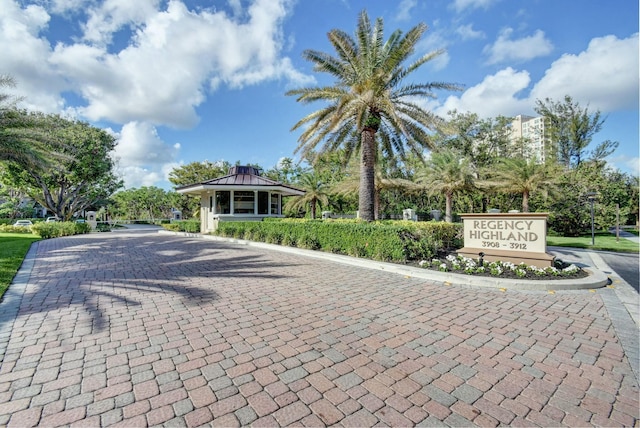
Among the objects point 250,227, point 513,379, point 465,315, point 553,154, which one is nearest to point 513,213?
point 465,315

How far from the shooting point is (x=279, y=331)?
12.7 feet

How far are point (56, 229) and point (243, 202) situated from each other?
11.4 metres

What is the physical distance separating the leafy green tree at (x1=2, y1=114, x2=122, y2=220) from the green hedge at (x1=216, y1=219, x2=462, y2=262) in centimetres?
1783

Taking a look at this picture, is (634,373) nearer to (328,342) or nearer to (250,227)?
(328,342)

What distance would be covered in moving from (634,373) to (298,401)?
3.36 meters

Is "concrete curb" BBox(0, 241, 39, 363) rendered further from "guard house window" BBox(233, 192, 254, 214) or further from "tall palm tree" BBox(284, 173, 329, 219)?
"tall palm tree" BBox(284, 173, 329, 219)

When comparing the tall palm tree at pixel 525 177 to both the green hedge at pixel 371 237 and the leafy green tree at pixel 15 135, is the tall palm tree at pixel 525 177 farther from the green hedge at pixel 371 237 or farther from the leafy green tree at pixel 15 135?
the leafy green tree at pixel 15 135

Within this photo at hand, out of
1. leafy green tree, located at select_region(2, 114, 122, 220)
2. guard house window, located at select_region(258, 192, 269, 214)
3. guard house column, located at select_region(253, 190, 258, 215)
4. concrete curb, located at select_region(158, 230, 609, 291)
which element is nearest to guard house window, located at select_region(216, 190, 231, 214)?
guard house column, located at select_region(253, 190, 258, 215)

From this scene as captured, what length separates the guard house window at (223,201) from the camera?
19203 millimetres

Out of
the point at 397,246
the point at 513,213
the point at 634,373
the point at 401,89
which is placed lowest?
the point at 634,373

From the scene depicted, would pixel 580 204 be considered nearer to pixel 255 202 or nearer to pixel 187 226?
pixel 255 202

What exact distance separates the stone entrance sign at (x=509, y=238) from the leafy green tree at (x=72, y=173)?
24.6 m

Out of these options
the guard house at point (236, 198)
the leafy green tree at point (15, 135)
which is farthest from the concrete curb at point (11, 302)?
the guard house at point (236, 198)

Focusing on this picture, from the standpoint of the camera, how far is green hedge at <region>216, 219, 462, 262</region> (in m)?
8.54
